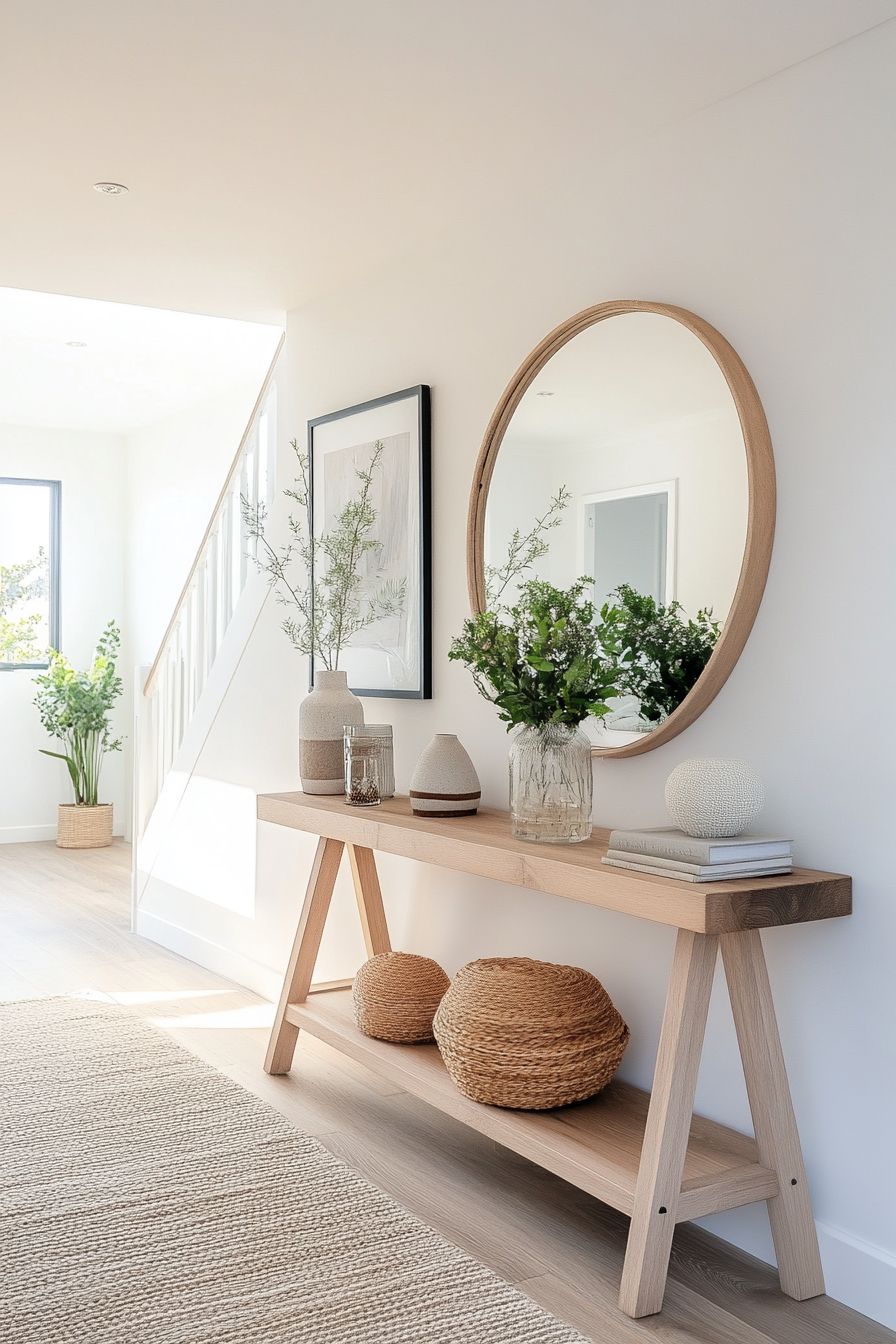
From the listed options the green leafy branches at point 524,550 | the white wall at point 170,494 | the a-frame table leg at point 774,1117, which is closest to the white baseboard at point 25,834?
the white wall at point 170,494

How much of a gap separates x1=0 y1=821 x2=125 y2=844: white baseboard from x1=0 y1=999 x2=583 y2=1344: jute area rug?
4.42 meters

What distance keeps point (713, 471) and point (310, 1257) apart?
5.58 feet

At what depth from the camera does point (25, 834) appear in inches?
297

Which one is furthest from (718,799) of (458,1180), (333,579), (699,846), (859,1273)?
(333,579)

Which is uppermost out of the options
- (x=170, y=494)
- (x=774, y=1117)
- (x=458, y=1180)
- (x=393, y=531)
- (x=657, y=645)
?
(x=170, y=494)

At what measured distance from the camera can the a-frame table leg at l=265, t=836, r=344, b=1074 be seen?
3307mm

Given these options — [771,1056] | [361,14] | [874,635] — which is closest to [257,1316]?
[771,1056]

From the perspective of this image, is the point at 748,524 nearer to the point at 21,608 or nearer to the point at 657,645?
the point at 657,645

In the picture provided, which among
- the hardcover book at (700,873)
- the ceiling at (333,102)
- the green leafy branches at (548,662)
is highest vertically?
the ceiling at (333,102)

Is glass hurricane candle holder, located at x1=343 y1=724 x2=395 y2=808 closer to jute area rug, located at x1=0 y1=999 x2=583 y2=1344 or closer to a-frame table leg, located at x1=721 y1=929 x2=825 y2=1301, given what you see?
jute area rug, located at x1=0 y1=999 x2=583 y2=1344

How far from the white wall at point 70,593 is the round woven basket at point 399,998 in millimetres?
5027

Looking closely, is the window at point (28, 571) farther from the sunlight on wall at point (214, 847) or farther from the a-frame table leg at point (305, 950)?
the a-frame table leg at point (305, 950)

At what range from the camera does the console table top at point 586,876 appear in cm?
202

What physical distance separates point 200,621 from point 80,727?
261 centimetres
